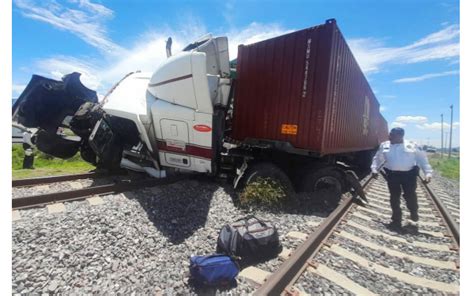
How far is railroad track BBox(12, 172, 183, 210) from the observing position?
4.57 meters

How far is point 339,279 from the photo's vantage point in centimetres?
299

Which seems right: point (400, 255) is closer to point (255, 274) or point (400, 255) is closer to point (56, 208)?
point (255, 274)

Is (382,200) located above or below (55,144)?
below

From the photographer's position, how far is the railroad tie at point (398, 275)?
302cm

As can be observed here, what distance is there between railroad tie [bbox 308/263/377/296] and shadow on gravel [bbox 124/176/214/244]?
6.11 ft

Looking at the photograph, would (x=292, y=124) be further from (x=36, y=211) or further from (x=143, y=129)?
(x=36, y=211)

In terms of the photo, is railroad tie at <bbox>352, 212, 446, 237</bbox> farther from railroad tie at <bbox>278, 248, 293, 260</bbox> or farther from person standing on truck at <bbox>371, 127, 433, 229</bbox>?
railroad tie at <bbox>278, 248, 293, 260</bbox>

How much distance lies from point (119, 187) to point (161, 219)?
6.30 ft

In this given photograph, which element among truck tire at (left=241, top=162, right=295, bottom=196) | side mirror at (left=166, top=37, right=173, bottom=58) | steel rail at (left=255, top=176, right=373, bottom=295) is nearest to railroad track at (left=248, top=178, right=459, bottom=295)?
steel rail at (left=255, top=176, right=373, bottom=295)

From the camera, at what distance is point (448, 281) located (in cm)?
316

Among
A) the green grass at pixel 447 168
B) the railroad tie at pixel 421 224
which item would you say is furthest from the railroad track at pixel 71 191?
the green grass at pixel 447 168

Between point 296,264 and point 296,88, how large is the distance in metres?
4.12

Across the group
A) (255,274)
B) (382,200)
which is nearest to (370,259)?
(255,274)

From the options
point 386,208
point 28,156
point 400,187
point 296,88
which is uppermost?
point 296,88
